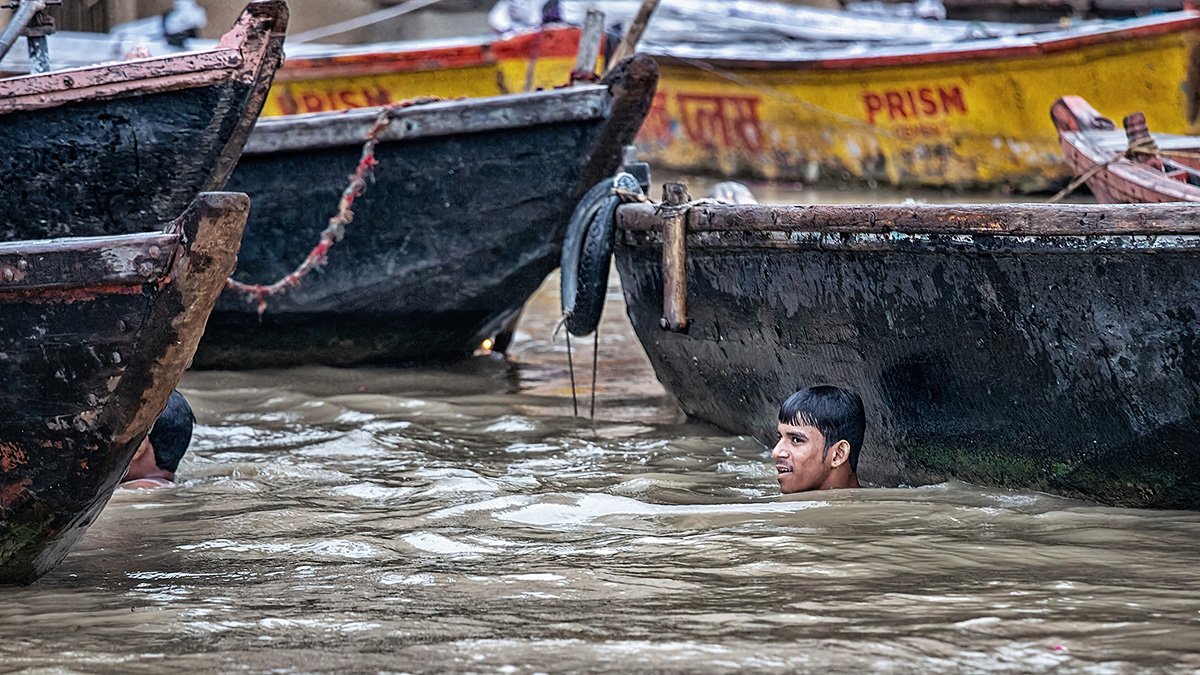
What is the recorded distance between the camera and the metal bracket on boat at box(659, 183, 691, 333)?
4.75 m

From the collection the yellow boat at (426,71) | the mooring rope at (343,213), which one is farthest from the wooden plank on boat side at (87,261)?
the yellow boat at (426,71)

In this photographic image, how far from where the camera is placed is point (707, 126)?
13.7m

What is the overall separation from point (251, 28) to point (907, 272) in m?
2.39

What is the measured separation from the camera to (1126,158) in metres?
6.08

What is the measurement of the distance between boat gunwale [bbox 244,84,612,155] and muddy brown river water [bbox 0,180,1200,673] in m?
1.63

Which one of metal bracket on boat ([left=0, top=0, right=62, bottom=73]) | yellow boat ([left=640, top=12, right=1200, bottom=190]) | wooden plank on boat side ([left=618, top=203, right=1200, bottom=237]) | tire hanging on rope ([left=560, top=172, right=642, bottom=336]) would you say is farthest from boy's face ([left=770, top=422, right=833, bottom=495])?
yellow boat ([left=640, top=12, right=1200, bottom=190])

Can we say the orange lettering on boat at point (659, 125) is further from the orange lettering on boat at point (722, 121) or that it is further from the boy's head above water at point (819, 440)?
the boy's head above water at point (819, 440)

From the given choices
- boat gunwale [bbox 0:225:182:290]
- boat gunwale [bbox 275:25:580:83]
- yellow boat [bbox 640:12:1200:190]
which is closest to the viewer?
boat gunwale [bbox 0:225:182:290]

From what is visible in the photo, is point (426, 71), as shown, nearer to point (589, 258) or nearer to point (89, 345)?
point (589, 258)

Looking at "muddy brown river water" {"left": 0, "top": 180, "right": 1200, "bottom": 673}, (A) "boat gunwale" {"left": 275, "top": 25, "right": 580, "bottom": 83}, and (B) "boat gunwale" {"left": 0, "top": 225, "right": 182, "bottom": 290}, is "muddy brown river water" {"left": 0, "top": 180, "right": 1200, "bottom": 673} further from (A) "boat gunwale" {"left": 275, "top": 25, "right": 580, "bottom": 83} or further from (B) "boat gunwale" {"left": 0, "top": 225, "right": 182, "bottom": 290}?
(A) "boat gunwale" {"left": 275, "top": 25, "right": 580, "bottom": 83}

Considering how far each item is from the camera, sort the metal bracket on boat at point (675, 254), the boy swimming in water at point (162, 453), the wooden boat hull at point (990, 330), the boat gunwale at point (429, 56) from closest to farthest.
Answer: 1. the wooden boat hull at point (990, 330)
2. the boy swimming in water at point (162, 453)
3. the metal bracket on boat at point (675, 254)
4. the boat gunwale at point (429, 56)

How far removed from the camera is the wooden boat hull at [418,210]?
6254 mm

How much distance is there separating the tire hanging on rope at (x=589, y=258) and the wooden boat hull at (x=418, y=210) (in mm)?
921

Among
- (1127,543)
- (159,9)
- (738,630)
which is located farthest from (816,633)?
(159,9)
